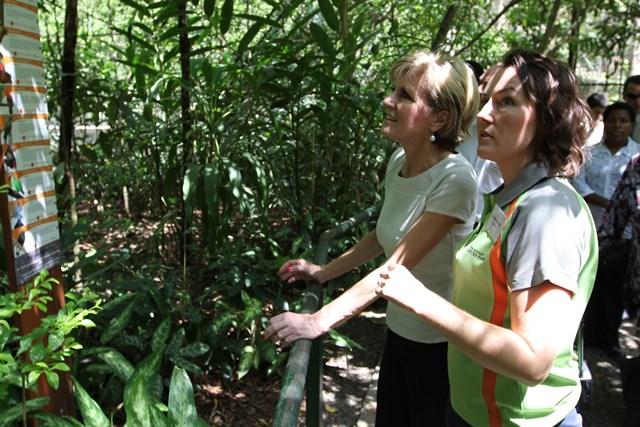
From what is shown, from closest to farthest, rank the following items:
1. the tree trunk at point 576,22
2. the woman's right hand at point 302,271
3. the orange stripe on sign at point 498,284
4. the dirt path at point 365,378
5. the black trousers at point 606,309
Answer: the orange stripe on sign at point 498,284 → the woman's right hand at point 302,271 → the dirt path at point 365,378 → the black trousers at point 606,309 → the tree trunk at point 576,22

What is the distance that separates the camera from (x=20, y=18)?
65.2 inches

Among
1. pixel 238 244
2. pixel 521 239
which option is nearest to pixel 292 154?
pixel 238 244

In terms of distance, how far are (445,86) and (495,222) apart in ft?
1.79

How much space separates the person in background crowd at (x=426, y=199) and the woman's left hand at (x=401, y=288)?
1.03 feet

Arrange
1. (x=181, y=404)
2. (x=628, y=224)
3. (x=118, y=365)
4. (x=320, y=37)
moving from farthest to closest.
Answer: (x=628, y=224)
(x=320, y=37)
(x=118, y=365)
(x=181, y=404)

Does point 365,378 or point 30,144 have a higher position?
point 30,144

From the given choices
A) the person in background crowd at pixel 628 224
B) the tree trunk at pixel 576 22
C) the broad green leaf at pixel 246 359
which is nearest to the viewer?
the broad green leaf at pixel 246 359

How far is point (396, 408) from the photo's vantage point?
189cm

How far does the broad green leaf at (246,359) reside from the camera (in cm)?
274

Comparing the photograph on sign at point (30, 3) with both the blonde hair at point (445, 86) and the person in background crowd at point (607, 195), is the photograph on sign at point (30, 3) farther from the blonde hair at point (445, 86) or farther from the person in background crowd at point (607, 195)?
the person in background crowd at point (607, 195)

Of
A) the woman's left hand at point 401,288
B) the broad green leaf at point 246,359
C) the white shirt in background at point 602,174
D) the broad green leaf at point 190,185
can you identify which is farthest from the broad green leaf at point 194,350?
the white shirt in background at point 602,174

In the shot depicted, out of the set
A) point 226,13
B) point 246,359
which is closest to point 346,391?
point 246,359

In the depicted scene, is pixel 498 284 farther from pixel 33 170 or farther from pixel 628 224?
pixel 628 224

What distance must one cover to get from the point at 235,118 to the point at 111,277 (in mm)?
1001
